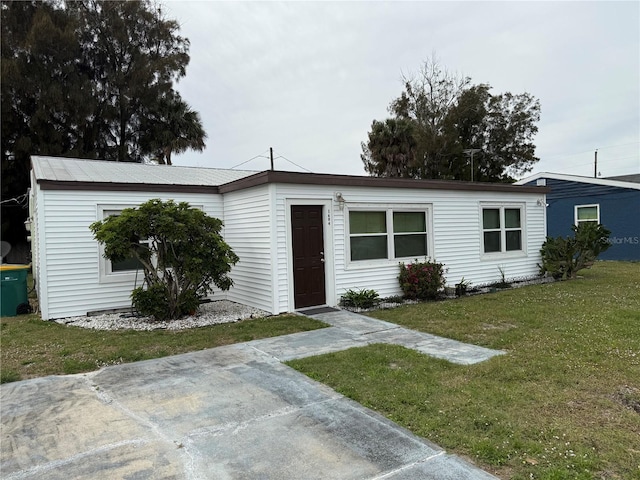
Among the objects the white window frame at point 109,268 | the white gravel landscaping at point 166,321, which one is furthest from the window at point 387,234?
the white window frame at point 109,268

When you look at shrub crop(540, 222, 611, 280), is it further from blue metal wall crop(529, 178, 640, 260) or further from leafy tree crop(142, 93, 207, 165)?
leafy tree crop(142, 93, 207, 165)

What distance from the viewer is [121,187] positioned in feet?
28.8

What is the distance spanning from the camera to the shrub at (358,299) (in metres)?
8.60

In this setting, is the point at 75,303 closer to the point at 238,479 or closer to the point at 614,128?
the point at 238,479

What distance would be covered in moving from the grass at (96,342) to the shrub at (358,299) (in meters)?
1.26

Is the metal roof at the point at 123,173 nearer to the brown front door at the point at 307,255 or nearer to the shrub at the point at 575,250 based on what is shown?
the brown front door at the point at 307,255

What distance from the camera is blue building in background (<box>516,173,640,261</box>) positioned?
1672 centimetres

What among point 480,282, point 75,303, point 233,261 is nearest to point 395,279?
point 480,282

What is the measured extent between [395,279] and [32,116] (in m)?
20.7

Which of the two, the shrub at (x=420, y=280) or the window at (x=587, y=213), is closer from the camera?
the shrub at (x=420, y=280)

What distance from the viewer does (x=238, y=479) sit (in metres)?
2.74

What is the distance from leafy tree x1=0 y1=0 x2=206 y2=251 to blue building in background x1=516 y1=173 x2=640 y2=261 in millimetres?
18590

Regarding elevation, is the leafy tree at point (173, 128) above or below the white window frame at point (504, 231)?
above

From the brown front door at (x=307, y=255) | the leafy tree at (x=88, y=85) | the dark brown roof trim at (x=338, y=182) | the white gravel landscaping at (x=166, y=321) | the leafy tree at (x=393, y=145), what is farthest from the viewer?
the leafy tree at (x=393, y=145)
